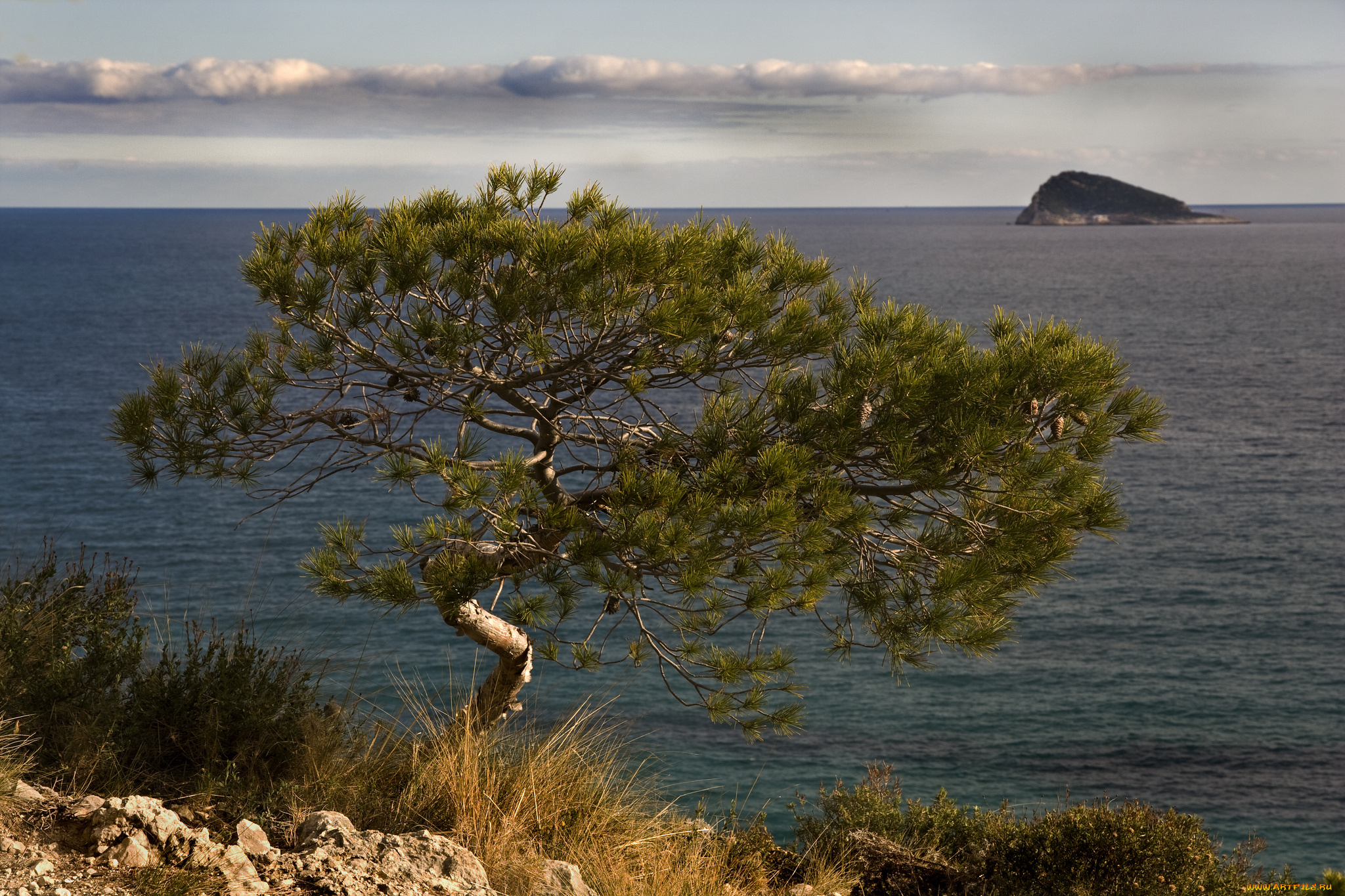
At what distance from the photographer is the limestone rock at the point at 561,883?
17.9 ft

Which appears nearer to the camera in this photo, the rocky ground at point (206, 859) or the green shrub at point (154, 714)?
the rocky ground at point (206, 859)

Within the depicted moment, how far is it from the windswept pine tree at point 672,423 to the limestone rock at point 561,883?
44.0 inches

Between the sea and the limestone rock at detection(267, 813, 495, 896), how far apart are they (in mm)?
2083

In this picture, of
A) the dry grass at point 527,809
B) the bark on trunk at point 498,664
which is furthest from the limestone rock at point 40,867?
the bark on trunk at point 498,664

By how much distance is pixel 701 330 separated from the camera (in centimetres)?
539

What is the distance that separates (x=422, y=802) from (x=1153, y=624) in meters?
28.5

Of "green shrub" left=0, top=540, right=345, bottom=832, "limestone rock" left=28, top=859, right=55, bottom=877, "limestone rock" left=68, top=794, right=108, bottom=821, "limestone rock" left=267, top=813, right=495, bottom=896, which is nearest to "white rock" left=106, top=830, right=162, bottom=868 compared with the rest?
"limestone rock" left=28, top=859, right=55, bottom=877

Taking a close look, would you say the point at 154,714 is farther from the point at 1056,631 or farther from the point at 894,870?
the point at 1056,631

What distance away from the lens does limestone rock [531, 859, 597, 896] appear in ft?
17.9

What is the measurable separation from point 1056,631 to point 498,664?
86.6 feet

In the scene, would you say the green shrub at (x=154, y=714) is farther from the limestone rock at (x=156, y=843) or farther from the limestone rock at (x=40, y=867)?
the limestone rock at (x=40, y=867)

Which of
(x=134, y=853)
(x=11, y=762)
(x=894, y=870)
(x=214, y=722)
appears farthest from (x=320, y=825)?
(x=894, y=870)

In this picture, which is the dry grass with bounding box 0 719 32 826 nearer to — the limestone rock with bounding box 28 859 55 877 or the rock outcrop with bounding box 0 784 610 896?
the rock outcrop with bounding box 0 784 610 896

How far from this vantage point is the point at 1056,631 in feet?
97.9
